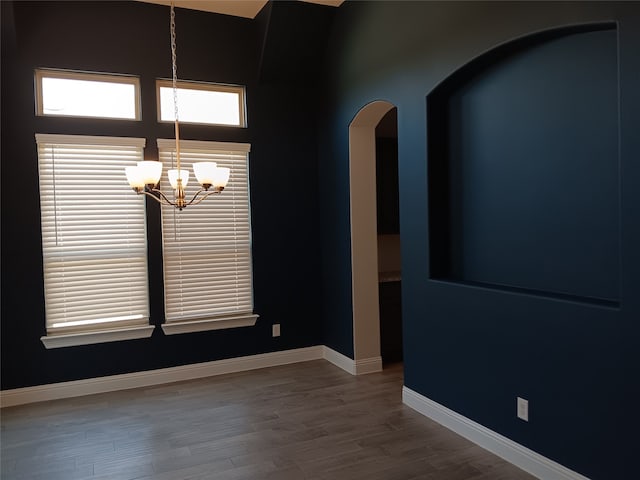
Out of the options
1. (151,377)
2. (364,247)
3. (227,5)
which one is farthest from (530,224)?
(151,377)

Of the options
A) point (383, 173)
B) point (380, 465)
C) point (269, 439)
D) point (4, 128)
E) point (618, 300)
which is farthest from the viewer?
point (383, 173)

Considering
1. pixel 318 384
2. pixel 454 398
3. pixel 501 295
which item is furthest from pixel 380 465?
pixel 318 384

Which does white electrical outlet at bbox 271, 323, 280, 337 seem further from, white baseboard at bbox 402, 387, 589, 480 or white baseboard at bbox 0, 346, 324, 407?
white baseboard at bbox 402, 387, 589, 480

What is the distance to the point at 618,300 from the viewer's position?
246 cm

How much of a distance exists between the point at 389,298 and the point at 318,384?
1.14 meters

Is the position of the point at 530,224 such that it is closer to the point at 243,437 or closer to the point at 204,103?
the point at 243,437

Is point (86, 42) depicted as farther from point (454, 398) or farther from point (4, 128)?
point (454, 398)

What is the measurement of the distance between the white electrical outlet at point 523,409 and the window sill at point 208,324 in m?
2.75

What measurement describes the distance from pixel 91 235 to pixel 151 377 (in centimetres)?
139

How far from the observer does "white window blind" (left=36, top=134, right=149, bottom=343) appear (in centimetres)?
420

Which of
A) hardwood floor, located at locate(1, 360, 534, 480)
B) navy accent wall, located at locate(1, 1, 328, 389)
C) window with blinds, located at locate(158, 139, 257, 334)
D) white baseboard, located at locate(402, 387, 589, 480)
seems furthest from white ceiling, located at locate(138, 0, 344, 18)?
white baseboard, located at locate(402, 387, 589, 480)

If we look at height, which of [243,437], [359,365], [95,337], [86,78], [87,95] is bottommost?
[243,437]

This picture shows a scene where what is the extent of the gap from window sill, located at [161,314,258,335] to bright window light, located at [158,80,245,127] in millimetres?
1891

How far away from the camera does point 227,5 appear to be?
4.58 meters
